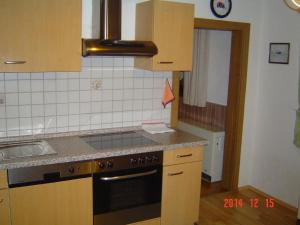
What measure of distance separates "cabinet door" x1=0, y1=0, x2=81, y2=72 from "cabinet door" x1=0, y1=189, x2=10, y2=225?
2.84ft

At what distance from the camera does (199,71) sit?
4.68 metres

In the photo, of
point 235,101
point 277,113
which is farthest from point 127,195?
point 277,113

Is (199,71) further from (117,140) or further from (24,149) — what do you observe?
(24,149)

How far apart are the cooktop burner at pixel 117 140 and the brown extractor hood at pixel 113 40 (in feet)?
2.41

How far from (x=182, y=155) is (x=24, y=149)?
130 cm

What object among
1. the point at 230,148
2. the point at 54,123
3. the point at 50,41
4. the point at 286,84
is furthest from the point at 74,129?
the point at 286,84

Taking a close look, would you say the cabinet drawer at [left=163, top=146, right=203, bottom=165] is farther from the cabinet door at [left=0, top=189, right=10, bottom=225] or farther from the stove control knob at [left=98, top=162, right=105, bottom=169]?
the cabinet door at [left=0, top=189, right=10, bottom=225]

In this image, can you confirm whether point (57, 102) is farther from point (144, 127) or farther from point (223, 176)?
point (223, 176)

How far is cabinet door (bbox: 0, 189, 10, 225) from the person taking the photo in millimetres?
2326

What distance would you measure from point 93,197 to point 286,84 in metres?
2.29

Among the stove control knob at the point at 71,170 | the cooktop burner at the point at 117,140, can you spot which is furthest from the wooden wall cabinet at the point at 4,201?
the cooktop burner at the point at 117,140

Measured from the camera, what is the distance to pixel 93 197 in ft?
8.68

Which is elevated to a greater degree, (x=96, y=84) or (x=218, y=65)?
(x=218, y=65)

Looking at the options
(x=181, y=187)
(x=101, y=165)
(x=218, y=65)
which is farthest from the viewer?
(x=218, y=65)
